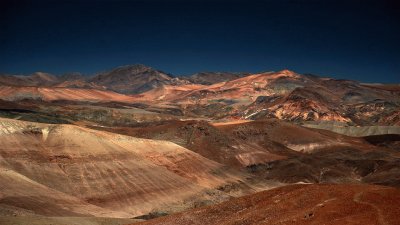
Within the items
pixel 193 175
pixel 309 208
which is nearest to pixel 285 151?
pixel 193 175

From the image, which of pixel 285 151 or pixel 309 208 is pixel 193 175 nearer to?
pixel 285 151

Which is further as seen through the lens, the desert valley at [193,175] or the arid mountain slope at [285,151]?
the arid mountain slope at [285,151]

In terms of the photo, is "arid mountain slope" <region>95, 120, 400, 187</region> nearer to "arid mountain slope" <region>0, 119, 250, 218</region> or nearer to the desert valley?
the desert valley

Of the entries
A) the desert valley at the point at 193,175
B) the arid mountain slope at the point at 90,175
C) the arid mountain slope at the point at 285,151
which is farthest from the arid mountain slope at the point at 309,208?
the arid mountain slope at the point at 285,151

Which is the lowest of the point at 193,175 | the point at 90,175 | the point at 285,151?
the point at 193,175

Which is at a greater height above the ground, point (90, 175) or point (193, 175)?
point (90, 175)

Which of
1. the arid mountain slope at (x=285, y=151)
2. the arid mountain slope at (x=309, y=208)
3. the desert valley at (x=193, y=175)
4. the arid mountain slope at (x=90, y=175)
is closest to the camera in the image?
the arid mountain slope at (x=309, y=208)

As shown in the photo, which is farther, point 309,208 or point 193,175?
point 193,175

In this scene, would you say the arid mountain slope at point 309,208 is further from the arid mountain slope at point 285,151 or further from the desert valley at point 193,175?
the arid mountain slope at point 285,151

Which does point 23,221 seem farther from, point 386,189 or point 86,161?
point 86,161
